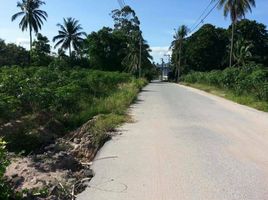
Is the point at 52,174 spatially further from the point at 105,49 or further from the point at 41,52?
the point at 105,49

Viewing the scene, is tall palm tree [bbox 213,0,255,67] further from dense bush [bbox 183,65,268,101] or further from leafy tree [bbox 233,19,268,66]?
leafy tree [bbox 233,19,268,66]

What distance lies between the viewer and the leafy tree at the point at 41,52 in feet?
232

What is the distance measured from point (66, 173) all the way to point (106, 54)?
272 ft

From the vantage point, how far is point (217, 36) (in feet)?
282

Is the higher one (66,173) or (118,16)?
(118,16)

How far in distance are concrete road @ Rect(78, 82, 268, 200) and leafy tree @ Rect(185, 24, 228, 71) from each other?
236 ft

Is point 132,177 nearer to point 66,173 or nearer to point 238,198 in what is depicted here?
point 66,173

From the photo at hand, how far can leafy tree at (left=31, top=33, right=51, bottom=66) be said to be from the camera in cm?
7075

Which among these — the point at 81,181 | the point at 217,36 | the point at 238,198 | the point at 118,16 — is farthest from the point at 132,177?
the point at 118,16

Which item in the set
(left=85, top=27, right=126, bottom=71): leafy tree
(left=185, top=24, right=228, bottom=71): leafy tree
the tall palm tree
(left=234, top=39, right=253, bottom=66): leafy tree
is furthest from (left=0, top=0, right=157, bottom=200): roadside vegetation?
(left=85, top=27, right=126, bottom=71): leafy tree

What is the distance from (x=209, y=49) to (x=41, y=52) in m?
32.6

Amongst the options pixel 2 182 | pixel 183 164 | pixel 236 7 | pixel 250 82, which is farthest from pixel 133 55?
pixel 2 182

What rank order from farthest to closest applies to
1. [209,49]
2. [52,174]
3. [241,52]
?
1. [209,49]
2. [241,52]
3. [52,174]

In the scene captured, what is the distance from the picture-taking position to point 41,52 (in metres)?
76.5
